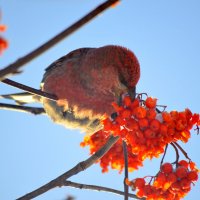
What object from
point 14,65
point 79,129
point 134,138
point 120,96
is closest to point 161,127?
point 134,138

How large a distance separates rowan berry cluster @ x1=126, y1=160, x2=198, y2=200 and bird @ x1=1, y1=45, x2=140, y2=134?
47.5 inches

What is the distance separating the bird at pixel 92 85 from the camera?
12.7 ft

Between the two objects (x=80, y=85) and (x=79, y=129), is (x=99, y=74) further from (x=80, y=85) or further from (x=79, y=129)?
(x=79, y=129)

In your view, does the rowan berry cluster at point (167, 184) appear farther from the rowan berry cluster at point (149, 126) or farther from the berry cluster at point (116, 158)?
the berry cluster at point (116, 158)

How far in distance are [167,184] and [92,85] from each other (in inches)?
73.2

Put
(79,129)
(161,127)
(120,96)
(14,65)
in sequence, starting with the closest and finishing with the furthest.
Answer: (14,65) < (161,127) < (120,96) < (79,129)

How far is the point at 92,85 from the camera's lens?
4145 mm

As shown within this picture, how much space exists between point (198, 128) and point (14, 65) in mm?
2125

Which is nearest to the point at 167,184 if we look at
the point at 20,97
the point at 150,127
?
the point at 150,127

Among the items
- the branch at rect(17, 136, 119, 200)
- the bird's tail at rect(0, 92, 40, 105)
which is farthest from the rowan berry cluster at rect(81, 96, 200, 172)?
the bird's tail at rect(0, 92, 40, 105)

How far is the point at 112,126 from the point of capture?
2701 millimetres

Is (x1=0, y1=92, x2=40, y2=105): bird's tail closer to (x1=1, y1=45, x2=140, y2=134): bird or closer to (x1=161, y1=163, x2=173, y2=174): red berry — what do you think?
(x1=1, y1=45, x2=140, y2=134): bird

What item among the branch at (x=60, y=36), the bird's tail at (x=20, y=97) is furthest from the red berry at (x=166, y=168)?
the bird's tail at (x=20, y=97)

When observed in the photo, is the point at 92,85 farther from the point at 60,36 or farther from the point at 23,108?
the point at 60,36
